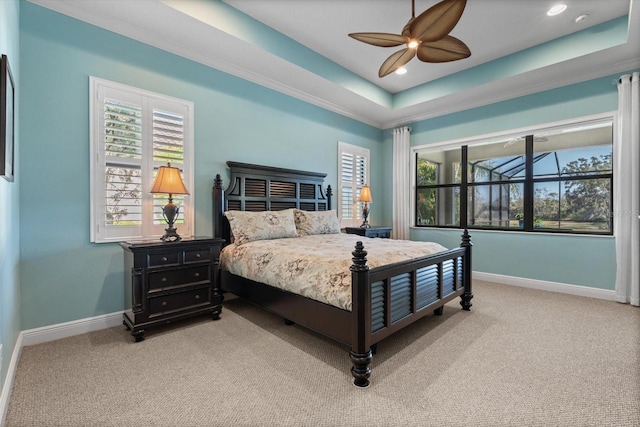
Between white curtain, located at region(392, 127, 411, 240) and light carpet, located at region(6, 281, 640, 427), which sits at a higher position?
white curtain, located at region(392, 127, 411, 240)

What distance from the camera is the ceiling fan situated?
2.09 metres

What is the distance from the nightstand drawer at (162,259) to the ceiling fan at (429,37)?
2493 mm

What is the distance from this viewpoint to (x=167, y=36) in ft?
9.86

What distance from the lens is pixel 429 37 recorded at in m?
2.38

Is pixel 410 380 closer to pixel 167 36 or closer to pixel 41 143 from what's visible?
pixel 41 143

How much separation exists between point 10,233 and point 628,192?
19.5 feet

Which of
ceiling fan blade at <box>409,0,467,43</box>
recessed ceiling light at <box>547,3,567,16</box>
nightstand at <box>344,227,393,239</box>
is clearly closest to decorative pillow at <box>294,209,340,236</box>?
nightstand at <box>344,227,393,239</box>

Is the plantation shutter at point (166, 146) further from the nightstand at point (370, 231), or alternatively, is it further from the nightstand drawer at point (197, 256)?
the nightstand at point (370, 231)

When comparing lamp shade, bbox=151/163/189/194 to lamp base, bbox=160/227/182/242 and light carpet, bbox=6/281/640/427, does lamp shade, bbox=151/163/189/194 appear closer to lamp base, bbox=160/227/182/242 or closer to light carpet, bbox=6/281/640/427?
lamp base, bbox=160/227/182/242

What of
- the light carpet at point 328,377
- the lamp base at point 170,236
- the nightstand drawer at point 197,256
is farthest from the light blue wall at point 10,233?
the nightstand drawer at point 197,256

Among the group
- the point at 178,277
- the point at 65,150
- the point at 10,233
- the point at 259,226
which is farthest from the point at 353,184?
the point at 10,233

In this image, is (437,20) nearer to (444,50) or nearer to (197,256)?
(444,50)

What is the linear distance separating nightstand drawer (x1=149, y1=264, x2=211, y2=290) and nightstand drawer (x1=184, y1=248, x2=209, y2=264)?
0.07 meters

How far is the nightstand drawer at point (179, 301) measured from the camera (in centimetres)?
254
